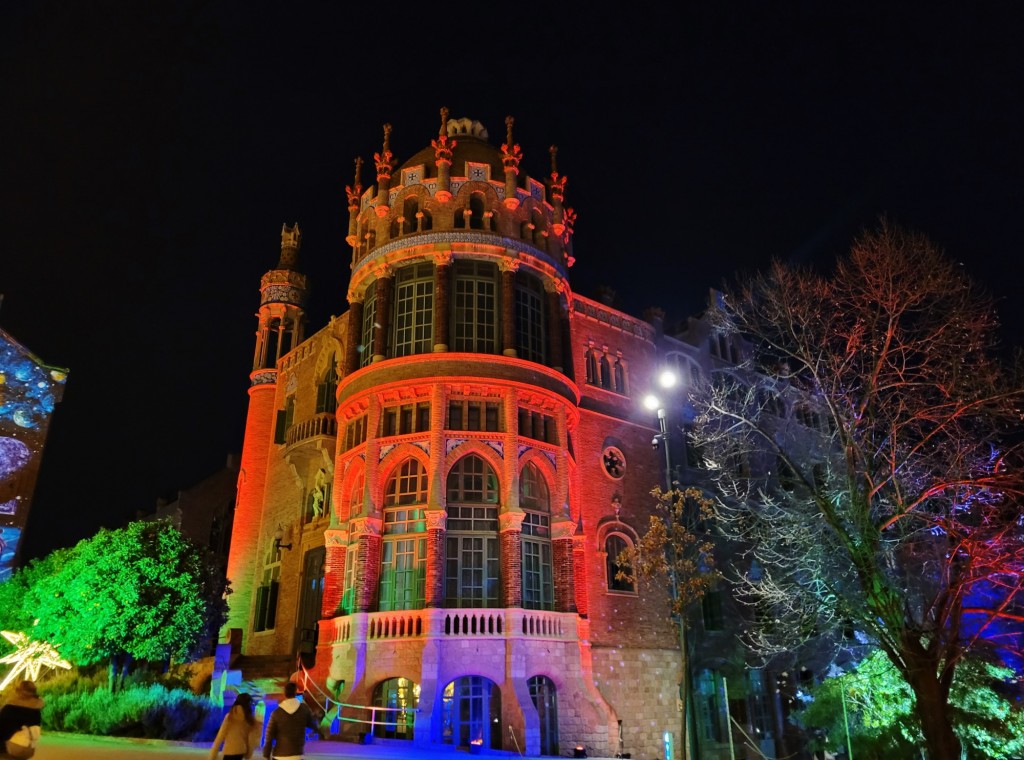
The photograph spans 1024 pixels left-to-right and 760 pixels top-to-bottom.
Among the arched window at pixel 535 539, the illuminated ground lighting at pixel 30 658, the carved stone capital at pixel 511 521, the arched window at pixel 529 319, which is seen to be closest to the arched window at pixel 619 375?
the arched window at pixel 529 319

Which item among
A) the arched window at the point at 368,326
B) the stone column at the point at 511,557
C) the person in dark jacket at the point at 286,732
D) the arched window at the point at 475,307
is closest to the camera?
the person in dark jacket at the point at 286,732

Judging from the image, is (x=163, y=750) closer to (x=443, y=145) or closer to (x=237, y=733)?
(x=237, y=733)

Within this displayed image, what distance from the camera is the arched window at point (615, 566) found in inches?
1102

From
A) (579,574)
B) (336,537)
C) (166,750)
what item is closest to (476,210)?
(336,537)

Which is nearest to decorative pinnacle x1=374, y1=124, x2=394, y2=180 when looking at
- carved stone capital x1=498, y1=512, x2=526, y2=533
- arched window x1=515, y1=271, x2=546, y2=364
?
arched window x1=515, y1=271, x2=546, y2=364

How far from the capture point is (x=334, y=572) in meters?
25.4

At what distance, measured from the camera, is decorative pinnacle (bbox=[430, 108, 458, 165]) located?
29.3 metres

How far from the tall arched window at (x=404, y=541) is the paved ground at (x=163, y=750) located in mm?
4937

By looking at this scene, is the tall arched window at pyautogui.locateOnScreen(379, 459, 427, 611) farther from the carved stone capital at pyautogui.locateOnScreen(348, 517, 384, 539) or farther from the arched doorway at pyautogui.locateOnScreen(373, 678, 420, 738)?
the arched doorway at pyautogui.locateOnScreen(373, 678, 420, 738)

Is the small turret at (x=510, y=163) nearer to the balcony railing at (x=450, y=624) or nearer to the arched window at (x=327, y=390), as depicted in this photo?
the arched window at (x=327, y=390)

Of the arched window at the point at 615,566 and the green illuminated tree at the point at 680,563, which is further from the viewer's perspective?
the arched window at the point at 615,566

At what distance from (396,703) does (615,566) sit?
32.7ft

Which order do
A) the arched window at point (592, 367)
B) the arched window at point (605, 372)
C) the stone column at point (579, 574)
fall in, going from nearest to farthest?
1. the stone column at point (579, 574)
2. the arched window at point (592, 367)
3. the arched window at point (605, 372)

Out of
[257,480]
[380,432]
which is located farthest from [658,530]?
[257,480]
